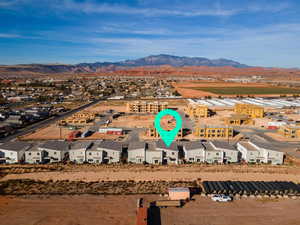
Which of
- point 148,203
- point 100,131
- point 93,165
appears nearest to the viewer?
point 148,203

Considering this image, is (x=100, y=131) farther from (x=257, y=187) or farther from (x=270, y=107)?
(x=270, y=107)

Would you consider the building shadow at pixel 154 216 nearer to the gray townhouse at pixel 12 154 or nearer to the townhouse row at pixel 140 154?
the townhouse row at pixel 140 154

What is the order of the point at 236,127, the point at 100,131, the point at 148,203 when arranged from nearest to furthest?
the point at 148,203
the point at 100,131
the point at 236,127

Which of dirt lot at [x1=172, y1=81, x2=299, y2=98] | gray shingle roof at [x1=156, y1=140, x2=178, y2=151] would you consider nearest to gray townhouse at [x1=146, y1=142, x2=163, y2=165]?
gray shingle roof at [x1=156, y1=140, x2=178, y2=151]

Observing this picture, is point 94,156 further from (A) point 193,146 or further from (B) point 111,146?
(A) point 193,146

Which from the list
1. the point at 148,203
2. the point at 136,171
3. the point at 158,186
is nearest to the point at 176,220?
the point at 148,203

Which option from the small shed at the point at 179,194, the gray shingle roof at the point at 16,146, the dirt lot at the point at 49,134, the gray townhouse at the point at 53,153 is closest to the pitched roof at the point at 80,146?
the gray townhouse at the point at 53,153
